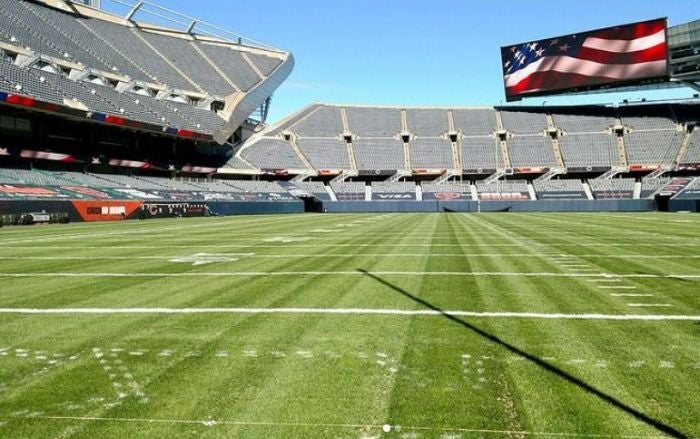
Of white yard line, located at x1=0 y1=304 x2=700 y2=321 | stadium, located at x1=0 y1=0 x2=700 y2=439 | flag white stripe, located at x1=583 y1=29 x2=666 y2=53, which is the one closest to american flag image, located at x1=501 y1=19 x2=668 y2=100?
flag white stripe, located at x1=583 y1=29 x2=666 y2=53

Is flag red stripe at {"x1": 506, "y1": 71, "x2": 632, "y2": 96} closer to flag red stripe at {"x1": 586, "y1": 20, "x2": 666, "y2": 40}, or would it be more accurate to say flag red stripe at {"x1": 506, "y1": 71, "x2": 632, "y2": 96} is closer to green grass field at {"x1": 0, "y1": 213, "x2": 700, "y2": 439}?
flag red stripe at {"x1": 586, "y1": 20, "x2": 666, "y2": 40}

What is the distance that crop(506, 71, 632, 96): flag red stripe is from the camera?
7019 centimetres

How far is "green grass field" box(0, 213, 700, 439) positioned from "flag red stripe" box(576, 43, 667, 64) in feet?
213

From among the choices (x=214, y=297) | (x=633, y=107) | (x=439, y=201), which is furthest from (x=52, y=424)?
(x=633, y=107)

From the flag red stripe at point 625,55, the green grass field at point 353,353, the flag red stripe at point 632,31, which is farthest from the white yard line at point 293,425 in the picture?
the flag red stripe at point 632,31

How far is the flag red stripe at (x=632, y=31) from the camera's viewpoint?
6419 cm

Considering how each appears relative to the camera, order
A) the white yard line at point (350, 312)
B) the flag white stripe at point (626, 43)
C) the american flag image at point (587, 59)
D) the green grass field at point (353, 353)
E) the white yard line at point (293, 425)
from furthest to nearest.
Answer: the american flag image at point (587, 59) < the flag white stripe at point (626, 43) < the white yard line at point (350, 312) < the green grass field at point (353, 353) < the white yard line at point (293, 425)

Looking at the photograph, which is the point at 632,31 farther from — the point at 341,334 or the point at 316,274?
the point at 341,334

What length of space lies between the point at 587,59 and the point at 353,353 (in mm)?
75834

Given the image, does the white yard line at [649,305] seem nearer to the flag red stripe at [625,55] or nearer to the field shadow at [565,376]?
the field shadow at [565,376]

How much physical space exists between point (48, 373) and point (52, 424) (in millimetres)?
1317

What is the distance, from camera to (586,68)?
70.4 m

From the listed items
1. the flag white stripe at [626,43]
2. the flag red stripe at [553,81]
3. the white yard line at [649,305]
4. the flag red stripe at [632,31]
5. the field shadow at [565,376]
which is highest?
the flag red stripe at [632,31]

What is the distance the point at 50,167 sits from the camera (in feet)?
174
